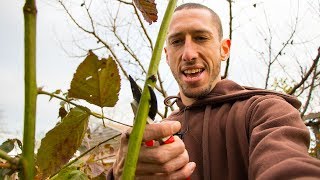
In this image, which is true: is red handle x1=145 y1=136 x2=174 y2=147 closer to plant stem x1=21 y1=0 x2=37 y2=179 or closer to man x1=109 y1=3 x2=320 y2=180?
man x1=109 y1=3 x2=320 y2=180

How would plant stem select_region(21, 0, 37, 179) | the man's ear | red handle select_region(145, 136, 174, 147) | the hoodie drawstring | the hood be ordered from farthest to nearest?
the man's ear, the hood, the hoodie drawstring, red handle select_region(145, 136, 174, 147), plant stem select_region(21, 0, 37, 179)

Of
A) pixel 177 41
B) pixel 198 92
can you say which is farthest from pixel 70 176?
pixel 177 41

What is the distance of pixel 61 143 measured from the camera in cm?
64

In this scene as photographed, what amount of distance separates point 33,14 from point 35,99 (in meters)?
0.08

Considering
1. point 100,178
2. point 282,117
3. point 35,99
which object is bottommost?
point 100,178

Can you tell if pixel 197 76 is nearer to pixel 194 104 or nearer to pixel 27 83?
pixel 194 104

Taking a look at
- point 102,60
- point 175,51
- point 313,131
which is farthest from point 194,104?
point 313,131

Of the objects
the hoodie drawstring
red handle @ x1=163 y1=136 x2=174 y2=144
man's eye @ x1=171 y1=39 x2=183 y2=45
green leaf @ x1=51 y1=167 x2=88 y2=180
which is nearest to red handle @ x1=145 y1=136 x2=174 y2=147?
red handle @ x1=163 y1=136 x2=174 y2=144

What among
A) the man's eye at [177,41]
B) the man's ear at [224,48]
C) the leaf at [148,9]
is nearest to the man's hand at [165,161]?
the leaf at [148,9]

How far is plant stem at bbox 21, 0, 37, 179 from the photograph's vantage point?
1.04 feet

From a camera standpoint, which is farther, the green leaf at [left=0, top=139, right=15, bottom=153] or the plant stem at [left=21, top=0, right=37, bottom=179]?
the green leaf at [left=0, top=139, right=15, bottom=153]

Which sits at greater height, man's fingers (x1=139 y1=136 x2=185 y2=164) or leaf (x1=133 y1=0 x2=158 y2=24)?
leaf (x1=133 y1=0 x2=158 y2=24)

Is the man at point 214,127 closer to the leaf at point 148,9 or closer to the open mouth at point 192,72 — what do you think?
the open mouth at point 192,72

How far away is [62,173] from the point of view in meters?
1.02
